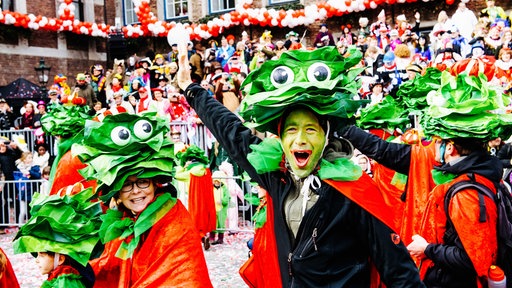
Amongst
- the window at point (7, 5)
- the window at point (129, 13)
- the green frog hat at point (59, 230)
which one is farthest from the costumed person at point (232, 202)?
the window at point (129, 13)

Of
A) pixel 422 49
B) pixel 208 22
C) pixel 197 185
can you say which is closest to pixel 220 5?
pixel 208 22

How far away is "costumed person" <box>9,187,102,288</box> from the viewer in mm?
3703

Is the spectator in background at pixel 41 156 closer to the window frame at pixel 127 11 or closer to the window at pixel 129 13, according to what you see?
the window frame at pixel 127 11

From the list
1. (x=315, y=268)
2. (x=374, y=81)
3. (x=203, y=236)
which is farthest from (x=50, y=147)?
(x=315, y=268)

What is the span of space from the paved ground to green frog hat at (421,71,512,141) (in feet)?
14.8

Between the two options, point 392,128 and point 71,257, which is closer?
point 71,257

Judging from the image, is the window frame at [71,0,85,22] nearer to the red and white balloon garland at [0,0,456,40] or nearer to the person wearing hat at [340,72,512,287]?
the red and white balloon garland at [0,0,456,40]

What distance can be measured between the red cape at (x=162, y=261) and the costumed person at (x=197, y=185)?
5454mm

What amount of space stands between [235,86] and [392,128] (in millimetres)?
7648

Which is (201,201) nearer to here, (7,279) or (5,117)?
(7,279)

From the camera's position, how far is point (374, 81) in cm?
1298

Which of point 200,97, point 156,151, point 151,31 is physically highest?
point 151,31

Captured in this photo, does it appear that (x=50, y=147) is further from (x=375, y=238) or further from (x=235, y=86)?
(x=375, y=238)

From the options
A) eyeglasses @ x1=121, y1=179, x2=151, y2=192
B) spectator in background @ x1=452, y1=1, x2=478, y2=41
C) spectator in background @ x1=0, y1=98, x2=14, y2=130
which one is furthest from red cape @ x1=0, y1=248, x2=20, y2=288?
spectator in background @ x1=452, y1=1, x2=478, y2=41
